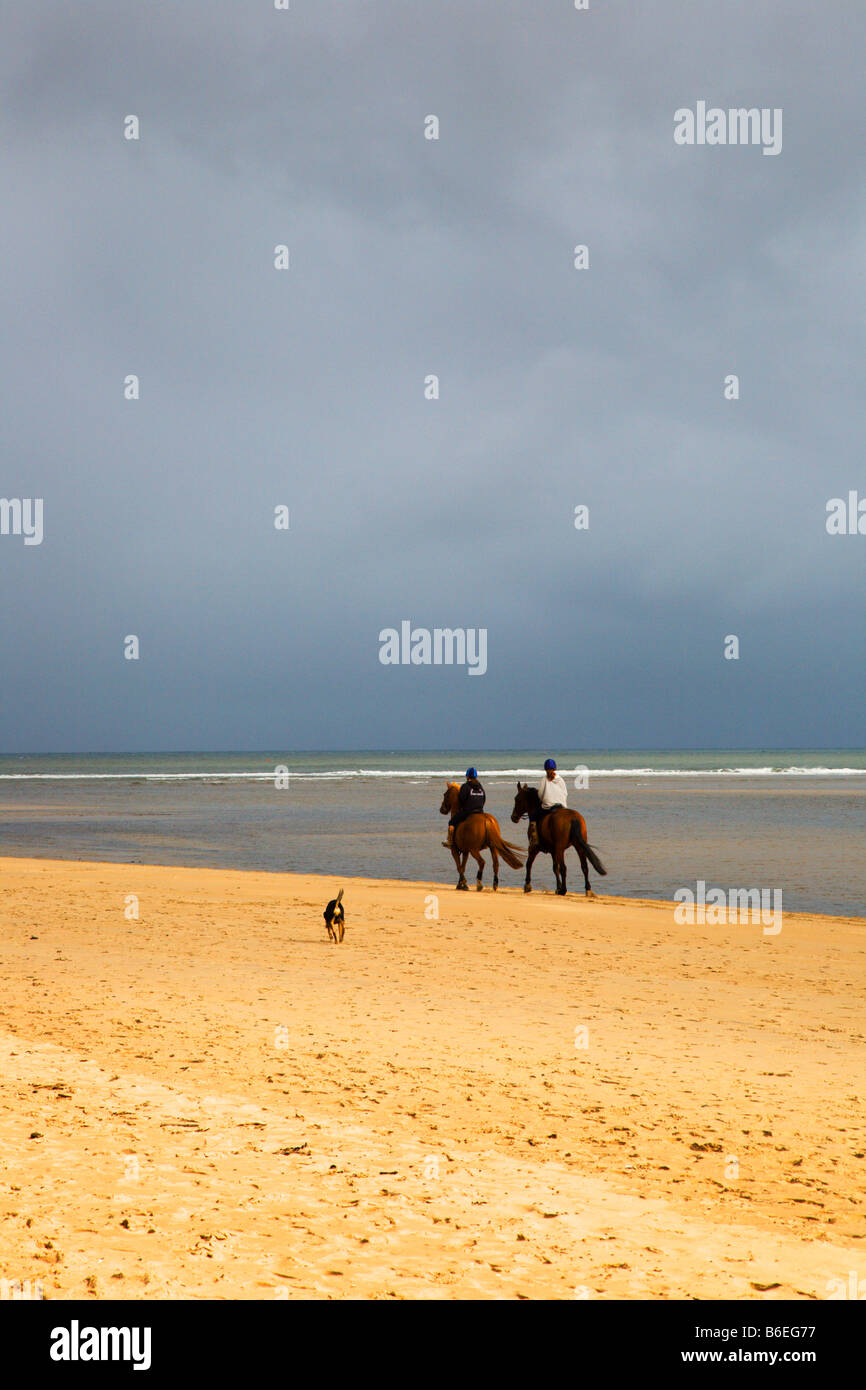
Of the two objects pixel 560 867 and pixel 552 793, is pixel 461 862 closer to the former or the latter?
pixel 560 867

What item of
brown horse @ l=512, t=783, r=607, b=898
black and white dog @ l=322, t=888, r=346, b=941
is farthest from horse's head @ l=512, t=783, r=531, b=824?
black and white dog @ l=322, t=888, r=346, b=941

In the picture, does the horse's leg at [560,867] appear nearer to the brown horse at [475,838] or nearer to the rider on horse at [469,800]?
the brown horse at [475,838]

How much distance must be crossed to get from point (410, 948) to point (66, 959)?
4.46 m

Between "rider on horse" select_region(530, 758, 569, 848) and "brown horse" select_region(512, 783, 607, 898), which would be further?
"rider on horse" select_region(530, 758, 569, 848)

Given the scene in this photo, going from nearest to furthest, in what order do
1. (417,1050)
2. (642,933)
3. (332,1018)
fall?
1. (417,1050)
2. (332,1018)
3. (642,933)

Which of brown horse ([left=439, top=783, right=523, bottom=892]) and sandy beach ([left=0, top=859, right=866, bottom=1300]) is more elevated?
brown horse ([left=439, top=783, right=523, bottom=892])

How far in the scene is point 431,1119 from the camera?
7.27 m

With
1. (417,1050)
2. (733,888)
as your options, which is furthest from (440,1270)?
(733,888)

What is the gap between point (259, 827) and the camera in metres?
39.0

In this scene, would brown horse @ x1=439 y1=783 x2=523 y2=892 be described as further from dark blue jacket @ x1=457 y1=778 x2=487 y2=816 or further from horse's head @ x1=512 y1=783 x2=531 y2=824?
horse's head @ x1=512 y1=783 x2=531 y2=824

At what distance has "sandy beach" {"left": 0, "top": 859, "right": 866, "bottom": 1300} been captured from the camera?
4.99m

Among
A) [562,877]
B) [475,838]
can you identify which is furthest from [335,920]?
[562,877]

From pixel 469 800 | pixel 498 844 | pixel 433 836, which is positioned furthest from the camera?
pixel 433 836

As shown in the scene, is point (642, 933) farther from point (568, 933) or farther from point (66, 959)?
point (66, 959)
